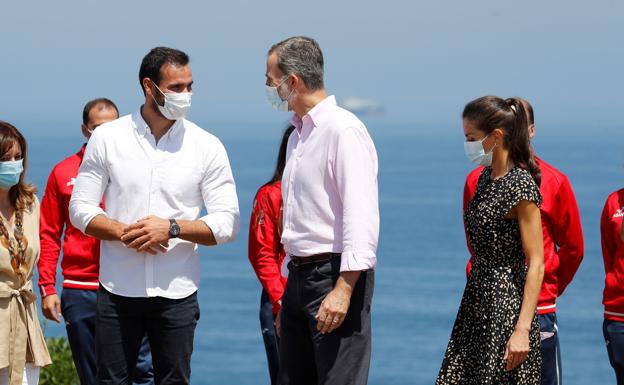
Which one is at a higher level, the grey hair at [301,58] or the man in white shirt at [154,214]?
the grey hair at [301,58]

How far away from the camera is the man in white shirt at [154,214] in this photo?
5.44m

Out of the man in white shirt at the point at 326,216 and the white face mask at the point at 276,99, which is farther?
the white face mask at the point at 276,99

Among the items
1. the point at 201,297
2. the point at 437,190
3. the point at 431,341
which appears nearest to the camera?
the point at 431,341

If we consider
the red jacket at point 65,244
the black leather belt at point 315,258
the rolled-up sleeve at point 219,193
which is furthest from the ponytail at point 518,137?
the red jacket at point 65,244

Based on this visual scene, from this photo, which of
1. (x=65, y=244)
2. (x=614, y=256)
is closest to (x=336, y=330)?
(x=614, y=256)

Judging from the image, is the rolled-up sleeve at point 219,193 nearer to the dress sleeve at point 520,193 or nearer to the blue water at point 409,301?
the dress sleeve at point 520,193

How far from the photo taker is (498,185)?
17.3 ft

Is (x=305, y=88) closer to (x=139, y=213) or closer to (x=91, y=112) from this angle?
(x=139, y=213)

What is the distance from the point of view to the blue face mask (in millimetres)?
5566

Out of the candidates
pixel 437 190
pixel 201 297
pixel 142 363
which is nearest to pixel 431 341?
pixel 201 297

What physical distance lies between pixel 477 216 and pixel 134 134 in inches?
67.1

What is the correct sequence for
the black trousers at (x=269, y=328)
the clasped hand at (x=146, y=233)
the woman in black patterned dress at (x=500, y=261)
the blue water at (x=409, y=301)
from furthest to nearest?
1. the blue water at (x=409, y=301)
2. the black trousers at (x=269, y=328)
3. the clasped hand at (x=146, y=233)
4. the woman in black patterned dress at (x=500, y=261)

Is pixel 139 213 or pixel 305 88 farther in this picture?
pixel 139 213

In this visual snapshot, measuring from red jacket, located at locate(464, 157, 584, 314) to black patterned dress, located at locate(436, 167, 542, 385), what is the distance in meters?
0.83
